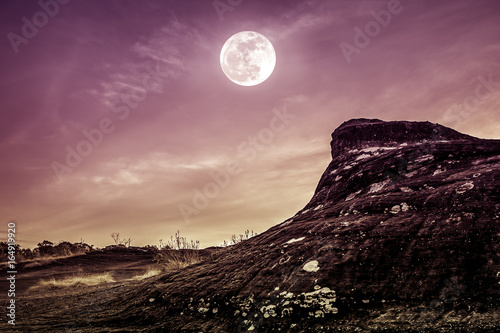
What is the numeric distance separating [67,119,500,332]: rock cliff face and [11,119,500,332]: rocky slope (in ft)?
0.05

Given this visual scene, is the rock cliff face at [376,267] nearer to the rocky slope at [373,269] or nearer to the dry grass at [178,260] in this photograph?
the rocky slope at [373,269]

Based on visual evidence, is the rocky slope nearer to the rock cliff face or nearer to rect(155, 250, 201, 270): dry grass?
the rock cliff face

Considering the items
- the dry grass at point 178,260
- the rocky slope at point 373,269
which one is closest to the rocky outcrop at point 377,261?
the rocky slope at point 373,269

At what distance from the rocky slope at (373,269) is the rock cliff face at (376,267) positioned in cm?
1

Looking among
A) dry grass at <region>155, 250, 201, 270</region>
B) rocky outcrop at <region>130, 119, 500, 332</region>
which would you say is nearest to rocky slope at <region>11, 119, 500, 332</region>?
rocky outcrop at <region>130, 119, 500, 332</region>

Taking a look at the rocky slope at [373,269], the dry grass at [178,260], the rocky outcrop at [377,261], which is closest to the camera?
the rocky slope at [373,269]

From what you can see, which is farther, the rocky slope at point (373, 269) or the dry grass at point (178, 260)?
the dry grass at point (178, 260)

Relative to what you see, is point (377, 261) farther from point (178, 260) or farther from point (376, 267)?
point (178, 260)

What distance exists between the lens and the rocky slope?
276 centimetres

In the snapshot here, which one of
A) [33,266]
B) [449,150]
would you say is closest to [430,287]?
[449,150]

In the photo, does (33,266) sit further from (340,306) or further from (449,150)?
A: (449,150)

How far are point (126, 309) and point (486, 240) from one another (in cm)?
508

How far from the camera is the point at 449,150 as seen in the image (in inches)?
222

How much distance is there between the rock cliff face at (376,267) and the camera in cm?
276
